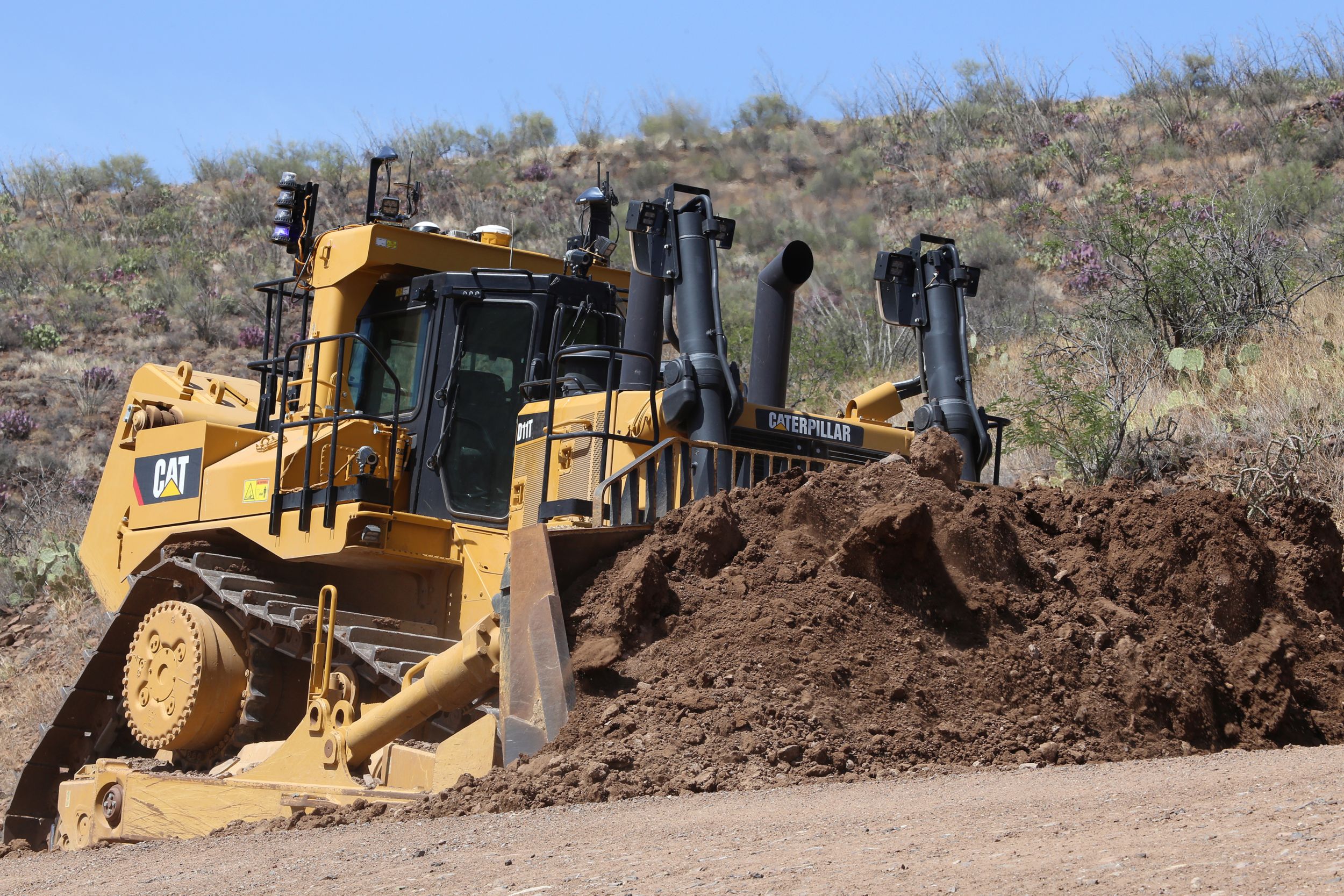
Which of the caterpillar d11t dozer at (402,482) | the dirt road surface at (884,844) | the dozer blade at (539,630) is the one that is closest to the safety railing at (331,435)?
the caterpillar d11t dozer at (402,482)

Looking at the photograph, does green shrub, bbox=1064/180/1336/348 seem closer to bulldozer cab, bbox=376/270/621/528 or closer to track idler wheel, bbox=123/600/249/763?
bulldozer cab, bbox=376/270/621/528

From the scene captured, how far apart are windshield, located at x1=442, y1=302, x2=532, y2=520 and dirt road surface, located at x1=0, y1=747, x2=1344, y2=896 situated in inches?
115

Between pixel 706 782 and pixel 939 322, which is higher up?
pixel 939 322

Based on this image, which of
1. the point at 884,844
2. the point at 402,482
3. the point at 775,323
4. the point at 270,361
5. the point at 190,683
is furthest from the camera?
the point at 270,361

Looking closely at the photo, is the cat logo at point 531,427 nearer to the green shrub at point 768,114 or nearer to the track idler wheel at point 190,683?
the track idler wheel at point 190,683

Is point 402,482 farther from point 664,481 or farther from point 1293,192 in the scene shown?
point 1293,192

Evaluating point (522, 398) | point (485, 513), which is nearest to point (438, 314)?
point (522, 398)

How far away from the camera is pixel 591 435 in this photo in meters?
A: 6.43

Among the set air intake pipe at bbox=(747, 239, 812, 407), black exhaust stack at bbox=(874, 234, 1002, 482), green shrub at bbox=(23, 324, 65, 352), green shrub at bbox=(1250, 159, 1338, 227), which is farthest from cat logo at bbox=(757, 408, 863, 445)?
green shrub at bbox=(23, 324, 65, 352)

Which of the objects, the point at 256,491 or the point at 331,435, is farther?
the point at 256,491

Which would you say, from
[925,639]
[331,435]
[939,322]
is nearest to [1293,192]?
[939,322]

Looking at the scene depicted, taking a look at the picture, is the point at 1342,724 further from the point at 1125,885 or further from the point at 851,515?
the point at 1125,885

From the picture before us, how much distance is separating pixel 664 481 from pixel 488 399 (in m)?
1.88

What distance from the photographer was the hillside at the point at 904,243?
12531 mm
